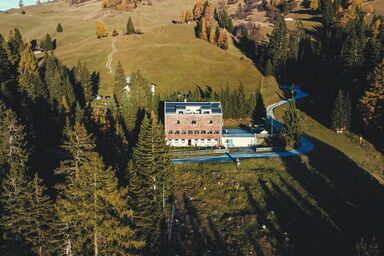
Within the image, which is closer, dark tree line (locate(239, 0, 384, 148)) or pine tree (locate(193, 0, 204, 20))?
dark tree line (locate(239, 0, 384, 148))

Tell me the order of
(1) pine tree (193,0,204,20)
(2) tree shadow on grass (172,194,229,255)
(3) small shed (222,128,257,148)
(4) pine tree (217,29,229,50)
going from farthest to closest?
(1) pine tree (193,0,204,20) → (4) pine tree (217,29,229,50) → (3) small shed (222,128,257,148) → (2) tree shadow on grass (172,194,229,255)

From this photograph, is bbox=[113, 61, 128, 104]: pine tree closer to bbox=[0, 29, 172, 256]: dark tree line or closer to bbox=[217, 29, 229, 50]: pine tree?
bbox=[0, 29, 172, 256]: dark tree line

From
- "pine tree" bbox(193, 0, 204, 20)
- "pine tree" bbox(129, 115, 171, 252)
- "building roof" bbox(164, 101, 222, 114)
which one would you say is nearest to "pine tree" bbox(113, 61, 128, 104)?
"building roof" bbox(164, 101, 222, 114)

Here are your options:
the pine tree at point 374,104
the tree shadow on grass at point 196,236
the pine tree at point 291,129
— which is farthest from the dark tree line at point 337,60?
the tree shadow on grass at point 196,236

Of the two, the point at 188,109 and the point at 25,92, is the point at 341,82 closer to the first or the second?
the point at 188,109

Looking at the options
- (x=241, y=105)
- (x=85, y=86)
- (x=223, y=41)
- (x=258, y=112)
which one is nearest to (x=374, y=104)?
(x=258, y=112)

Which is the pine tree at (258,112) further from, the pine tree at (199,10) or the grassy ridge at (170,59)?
the pine tree at (199,10)

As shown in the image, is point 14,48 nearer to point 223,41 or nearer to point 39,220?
point 223,41

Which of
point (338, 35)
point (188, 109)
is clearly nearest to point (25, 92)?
point (188, 109)
